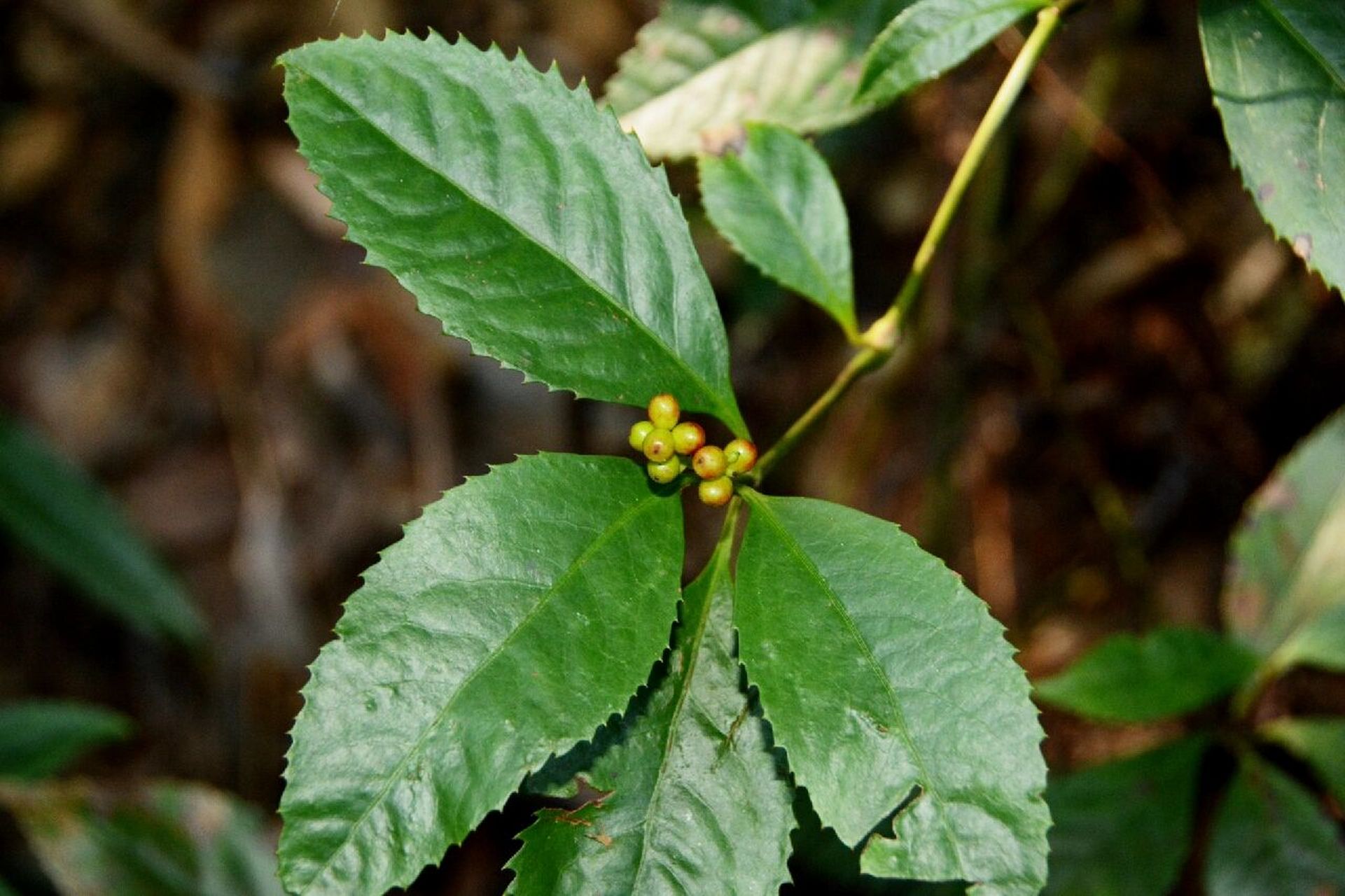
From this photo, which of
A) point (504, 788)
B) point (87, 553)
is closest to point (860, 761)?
point (504, 788)

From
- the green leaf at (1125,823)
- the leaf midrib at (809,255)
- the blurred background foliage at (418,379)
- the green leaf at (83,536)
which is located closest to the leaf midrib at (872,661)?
the leaf midrib at (809,255)

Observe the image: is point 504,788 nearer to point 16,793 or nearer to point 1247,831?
point 1247,831

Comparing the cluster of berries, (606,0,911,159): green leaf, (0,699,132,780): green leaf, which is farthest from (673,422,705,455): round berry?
(0,699,132,780): green leaf

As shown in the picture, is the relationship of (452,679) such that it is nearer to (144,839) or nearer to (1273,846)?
(1273,846)

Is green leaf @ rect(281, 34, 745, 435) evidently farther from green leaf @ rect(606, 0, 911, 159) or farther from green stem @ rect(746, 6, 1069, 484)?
green leaf @ rect(606, 0, 911, 159)

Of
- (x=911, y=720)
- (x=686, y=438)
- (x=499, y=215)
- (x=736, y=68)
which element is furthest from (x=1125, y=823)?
(x=499, y=215)
